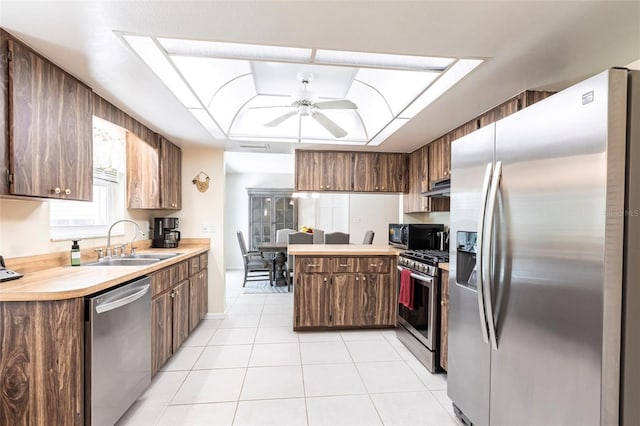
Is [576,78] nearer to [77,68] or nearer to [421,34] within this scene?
[421,34]

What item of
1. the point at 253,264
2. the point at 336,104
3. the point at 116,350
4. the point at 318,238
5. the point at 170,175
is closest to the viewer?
the point at 116,350

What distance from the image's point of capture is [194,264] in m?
3.12

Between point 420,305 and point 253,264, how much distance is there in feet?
12.9

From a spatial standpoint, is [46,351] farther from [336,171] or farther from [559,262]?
[336,171]

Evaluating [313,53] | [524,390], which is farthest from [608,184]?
[313,53]

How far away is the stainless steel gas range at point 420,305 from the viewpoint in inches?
95.5

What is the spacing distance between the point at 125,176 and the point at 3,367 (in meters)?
2.11

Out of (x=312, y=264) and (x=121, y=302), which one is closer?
(x=121, y=302)

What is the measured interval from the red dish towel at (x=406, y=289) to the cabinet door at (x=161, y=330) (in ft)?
7.02

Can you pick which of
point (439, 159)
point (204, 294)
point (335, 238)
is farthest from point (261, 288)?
point (439, 159)

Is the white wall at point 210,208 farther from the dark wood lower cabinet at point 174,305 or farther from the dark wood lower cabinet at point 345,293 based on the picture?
the dark wood lower cabinet at point 345,293

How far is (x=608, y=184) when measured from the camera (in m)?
0.99

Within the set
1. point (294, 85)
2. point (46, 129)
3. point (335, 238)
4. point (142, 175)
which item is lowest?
point (335, 238)

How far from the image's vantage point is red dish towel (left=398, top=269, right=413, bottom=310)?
2.79 meters
